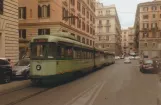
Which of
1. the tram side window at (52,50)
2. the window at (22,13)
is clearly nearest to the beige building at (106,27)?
the window at (22,13)

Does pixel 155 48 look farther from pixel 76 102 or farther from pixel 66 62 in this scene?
pixel 76 102

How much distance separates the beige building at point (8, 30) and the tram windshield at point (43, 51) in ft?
32.5

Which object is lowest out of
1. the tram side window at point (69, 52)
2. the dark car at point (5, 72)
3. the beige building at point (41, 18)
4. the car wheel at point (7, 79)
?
the car wheel at point (7, 79)

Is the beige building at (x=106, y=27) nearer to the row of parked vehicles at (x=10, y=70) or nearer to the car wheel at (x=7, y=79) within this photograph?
the row of parked vehicles at (x=10, y=70)

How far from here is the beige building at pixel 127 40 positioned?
178875mm

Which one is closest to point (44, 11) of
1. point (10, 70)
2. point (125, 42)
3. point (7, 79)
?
point (10, 70)

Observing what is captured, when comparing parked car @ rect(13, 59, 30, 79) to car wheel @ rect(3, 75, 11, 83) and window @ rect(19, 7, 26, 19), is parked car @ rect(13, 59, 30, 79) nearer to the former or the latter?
car wheel @ rect(3, 75, 11, 83)

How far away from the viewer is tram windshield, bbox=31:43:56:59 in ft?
52.8

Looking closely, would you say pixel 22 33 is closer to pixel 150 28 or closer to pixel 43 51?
pixel 43 51

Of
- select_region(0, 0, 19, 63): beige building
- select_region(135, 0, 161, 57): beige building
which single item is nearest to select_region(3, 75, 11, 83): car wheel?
select_region(0, 0, 19, 63): beige building

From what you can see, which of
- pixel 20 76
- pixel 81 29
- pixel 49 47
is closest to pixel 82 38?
pixel 81 29

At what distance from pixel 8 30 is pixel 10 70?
26.9ft

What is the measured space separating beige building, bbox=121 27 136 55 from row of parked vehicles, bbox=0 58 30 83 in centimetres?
15932

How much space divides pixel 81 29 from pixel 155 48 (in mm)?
48649
